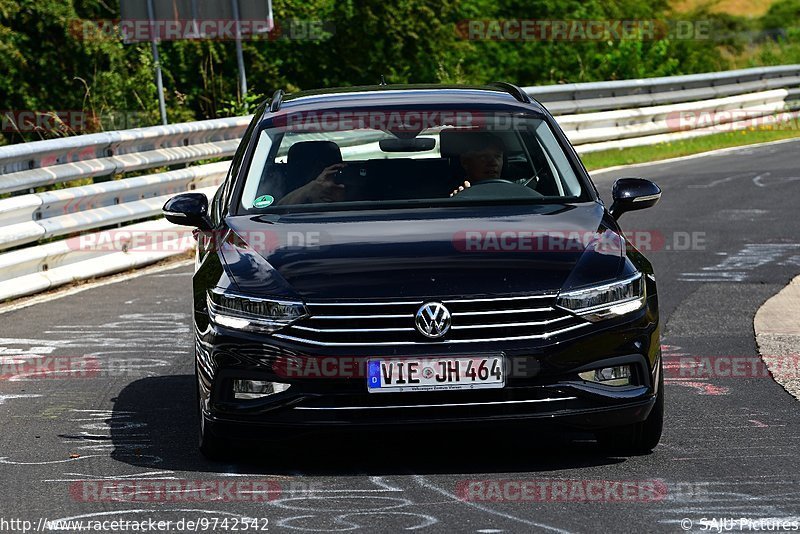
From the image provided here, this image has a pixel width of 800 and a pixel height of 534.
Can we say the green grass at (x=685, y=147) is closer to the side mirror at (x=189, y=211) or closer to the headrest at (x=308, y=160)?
the headrest at (x=308, y=160)

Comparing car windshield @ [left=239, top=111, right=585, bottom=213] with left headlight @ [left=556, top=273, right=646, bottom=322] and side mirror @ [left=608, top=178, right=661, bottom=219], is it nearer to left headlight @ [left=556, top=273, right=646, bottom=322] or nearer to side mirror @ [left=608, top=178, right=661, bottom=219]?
side mirror @ [left=608, top=178, right=661, bottom=219]

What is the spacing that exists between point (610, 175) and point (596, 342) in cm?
1379

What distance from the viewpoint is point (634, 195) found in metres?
7.07

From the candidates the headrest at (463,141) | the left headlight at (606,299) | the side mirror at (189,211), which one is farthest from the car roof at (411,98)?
the left headlight at (606,299)

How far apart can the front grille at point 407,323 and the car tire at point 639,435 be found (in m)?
0.66

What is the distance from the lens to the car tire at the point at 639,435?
6285mm

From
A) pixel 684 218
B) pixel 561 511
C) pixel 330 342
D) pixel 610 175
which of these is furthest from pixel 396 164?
pixel 610 175

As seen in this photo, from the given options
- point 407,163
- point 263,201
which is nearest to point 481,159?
point 407,163

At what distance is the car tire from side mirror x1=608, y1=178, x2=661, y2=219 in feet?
3.42

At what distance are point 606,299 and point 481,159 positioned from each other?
5.15 ft

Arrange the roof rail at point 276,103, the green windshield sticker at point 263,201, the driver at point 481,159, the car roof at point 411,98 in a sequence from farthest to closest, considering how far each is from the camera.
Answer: the roof rail at point 276,103, the car roof at point 411,98, the driver at point 481,159, the green windshield sticker at point 263,201

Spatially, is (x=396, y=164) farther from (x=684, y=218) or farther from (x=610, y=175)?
(x=610, y=175)

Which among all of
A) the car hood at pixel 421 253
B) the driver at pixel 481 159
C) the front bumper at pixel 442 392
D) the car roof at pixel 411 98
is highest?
the car roof at pixel 411 98

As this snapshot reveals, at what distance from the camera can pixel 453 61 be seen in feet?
94.9
